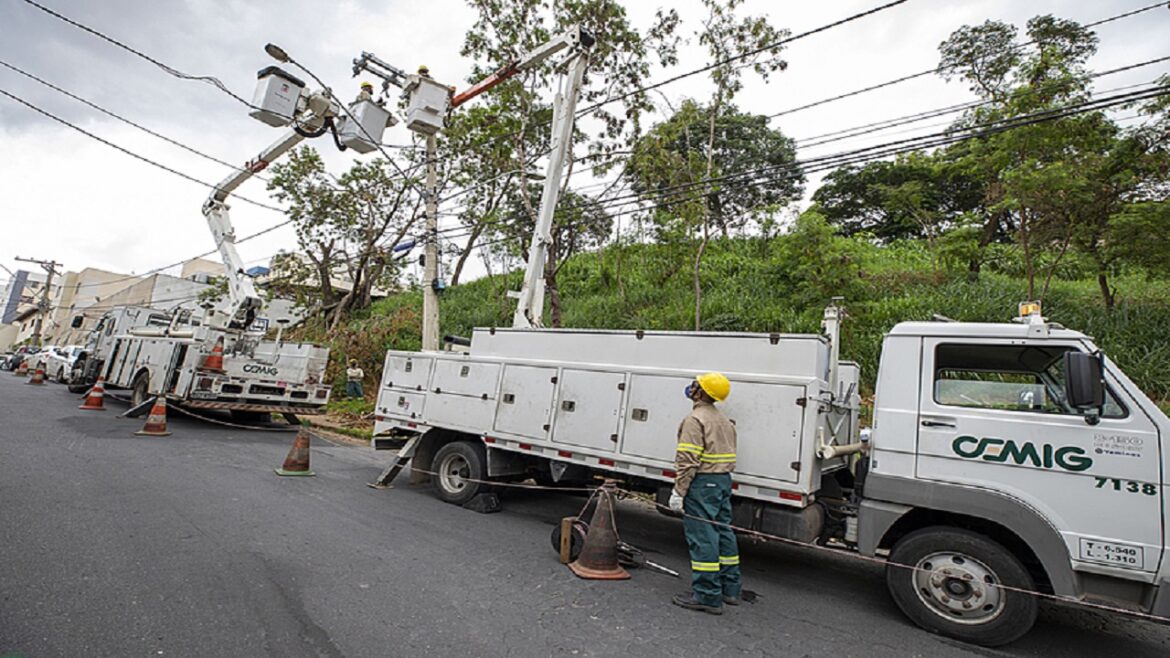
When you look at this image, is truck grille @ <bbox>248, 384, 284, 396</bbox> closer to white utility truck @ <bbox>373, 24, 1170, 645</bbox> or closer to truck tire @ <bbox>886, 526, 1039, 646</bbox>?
white utility truck @ <bbox>373, 24, 1170, 645</bbox>

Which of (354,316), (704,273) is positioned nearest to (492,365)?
(704,273)

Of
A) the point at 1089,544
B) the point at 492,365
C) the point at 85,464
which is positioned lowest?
the point at 85,464

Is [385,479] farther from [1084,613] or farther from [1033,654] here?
[1084,613]

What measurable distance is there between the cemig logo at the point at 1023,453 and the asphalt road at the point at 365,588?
4.09ft

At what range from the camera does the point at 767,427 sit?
443 cm

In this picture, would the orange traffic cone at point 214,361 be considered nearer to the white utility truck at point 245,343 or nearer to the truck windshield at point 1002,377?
the white utility truck at point 245,343

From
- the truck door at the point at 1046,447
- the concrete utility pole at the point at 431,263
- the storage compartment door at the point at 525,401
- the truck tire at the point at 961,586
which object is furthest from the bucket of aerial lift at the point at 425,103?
the truck tire at the point at 961,586

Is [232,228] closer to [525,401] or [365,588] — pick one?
[525,401]

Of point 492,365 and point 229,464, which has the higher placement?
point 492,365

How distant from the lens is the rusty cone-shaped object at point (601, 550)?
4488mm

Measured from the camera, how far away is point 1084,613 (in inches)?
171

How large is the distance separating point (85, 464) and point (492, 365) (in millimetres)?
5208

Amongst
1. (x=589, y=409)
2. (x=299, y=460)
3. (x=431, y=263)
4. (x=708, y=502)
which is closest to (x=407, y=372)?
(x=299, y=460)

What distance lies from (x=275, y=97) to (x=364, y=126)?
1.50 metres
